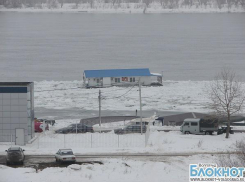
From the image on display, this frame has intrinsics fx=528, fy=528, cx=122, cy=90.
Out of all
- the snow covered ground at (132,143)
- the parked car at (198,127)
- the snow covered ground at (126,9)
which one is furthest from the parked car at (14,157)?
the snow covered ground at (126,9)

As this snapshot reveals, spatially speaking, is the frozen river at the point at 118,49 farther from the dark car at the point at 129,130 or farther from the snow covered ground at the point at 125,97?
the dark car at the point at 129,130

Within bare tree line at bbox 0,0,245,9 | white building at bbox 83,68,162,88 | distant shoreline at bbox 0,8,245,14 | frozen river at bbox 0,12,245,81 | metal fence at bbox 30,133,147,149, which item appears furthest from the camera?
bare tree line at bbox 0,0,245,9

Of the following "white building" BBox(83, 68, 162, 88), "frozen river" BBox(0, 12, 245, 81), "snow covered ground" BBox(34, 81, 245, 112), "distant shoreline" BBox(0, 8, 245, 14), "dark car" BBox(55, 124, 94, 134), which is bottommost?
"dark car" BBox(55, 124, 94, 134)

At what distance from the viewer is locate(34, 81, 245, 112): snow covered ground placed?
19.5 metres

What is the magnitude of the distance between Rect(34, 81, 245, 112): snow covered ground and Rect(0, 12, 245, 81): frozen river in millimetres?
3732

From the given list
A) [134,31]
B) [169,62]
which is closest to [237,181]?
[169,62]

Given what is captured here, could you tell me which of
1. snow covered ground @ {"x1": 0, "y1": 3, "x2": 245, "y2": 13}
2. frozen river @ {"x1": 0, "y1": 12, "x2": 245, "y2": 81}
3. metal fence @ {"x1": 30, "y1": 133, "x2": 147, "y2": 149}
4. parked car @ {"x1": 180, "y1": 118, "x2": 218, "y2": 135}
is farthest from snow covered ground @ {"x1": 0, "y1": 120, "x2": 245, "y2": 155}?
snow covered ground @ {"x1": 0, "y1": 3, "x2": 245, "y2": 13}

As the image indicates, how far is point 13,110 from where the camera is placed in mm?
11570

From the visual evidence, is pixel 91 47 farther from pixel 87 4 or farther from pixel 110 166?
pixel 87 4

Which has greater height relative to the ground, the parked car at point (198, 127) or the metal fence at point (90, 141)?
the parked car at point (198, 127)

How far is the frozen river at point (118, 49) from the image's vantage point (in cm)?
3064

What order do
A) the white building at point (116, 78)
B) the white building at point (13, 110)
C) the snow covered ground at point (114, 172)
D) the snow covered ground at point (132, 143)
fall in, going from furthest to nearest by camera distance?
the white building at point (116, 78) → the white building at point (13, 110) → the snow covered ground at point (132, 143) → the snow covered ground at point (114, 172)

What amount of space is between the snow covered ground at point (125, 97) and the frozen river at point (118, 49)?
12.2ft

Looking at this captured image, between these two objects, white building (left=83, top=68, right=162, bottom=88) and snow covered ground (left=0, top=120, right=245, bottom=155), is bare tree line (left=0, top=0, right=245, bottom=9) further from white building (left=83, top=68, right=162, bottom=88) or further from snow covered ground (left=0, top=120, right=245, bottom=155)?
snow covered ground (left=0, top=120, right=245, bottom=155)
